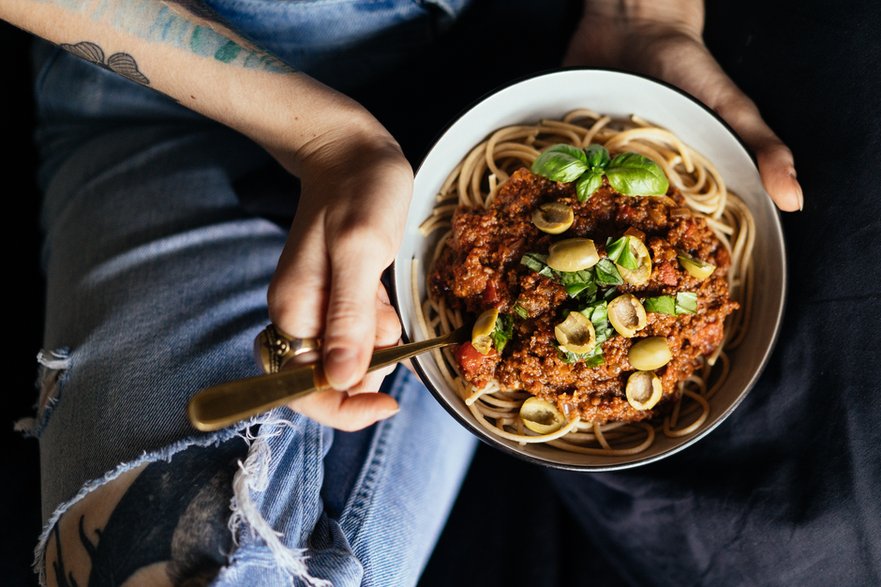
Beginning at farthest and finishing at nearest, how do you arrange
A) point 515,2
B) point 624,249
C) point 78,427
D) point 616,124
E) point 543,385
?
point 515,2 < point 616,124 < point 78,427 < point 543,385 < point 624,249

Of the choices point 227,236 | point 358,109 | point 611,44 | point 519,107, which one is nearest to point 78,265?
point 227,236

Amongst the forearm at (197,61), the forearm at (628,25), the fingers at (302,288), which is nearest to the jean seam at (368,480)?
the fingers at (302,288)

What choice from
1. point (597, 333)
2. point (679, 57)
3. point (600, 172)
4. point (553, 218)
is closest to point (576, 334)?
point (597, 333)

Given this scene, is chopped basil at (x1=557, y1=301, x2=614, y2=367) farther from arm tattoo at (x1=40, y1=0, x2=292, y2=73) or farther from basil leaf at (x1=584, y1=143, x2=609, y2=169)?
arm tattoo at (x1=40, y1=0, x2=292, y2=73)

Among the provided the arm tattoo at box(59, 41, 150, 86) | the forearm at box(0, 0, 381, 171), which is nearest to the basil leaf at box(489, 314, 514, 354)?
the forearm at box(0, 0, 381, 171)

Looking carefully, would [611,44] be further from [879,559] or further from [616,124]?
[879,559]

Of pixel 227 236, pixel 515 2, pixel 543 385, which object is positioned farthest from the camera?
pixel 515 2

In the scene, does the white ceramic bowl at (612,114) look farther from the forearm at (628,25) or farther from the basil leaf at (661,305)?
the forearm at (628,25)
